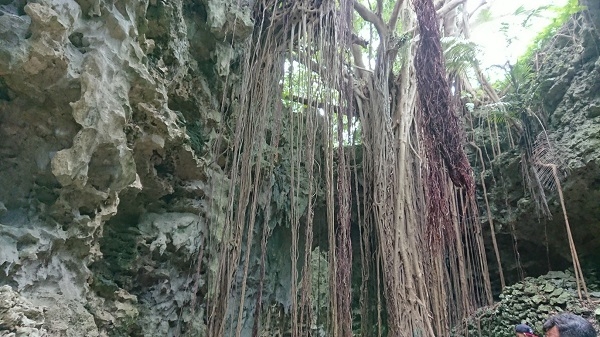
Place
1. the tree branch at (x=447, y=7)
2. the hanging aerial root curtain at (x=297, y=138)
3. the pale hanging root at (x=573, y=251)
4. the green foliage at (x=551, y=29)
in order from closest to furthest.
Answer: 1. the hanging aerial root curtain at (x=297, y=138)
2. the pale hanging root at (x=573, y=251)
3. the green foliage at (x=551, y=29)
4. the tree branch at (x=447, y=7)

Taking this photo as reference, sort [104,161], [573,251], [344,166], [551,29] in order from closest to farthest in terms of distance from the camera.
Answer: [104,161] → [344,166] → [573,251] → [551,29]

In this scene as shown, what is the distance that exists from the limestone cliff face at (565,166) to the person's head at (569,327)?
9.02 feet

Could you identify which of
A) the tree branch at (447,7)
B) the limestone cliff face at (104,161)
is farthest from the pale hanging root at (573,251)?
the limestone cliff face at (104,161)

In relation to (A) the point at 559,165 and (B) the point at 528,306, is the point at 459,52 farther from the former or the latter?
(B) the point at 528,306

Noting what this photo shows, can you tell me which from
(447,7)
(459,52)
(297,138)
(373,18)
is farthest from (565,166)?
(297,138)

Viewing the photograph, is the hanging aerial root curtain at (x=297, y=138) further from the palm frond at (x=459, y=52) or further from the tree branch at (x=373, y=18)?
the palm frond at (x=459, y=52)

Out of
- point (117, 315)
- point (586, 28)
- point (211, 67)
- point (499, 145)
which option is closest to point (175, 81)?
point (211, 67)

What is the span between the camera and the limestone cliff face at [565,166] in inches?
153

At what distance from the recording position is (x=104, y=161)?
208 centimetres

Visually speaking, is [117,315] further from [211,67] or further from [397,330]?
[211,67]

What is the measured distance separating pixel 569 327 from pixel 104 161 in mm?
1965

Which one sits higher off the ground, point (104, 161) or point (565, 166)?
point (565, 166)

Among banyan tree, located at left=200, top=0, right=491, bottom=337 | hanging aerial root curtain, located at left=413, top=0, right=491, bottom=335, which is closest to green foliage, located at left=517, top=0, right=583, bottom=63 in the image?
banyan tree, located at left=200, top=0, right=491, bottom=337

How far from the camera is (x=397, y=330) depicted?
2.34 m
